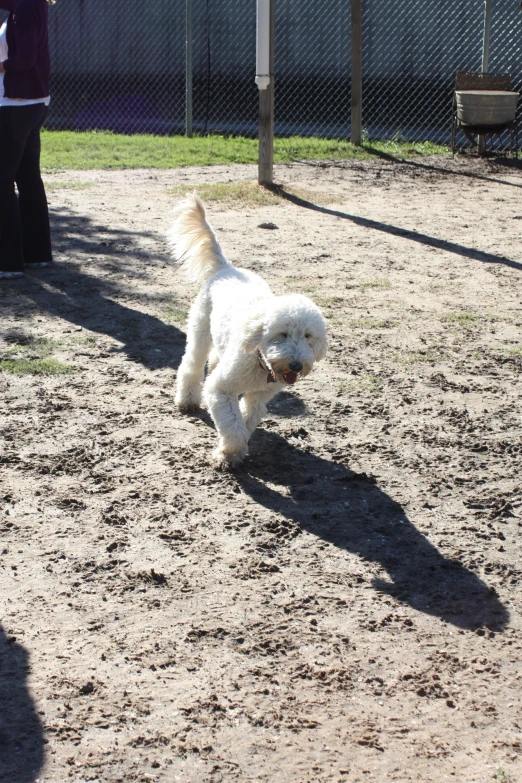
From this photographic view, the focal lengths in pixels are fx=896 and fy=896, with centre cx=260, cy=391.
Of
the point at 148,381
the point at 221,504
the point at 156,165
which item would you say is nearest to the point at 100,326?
the point at 148,381

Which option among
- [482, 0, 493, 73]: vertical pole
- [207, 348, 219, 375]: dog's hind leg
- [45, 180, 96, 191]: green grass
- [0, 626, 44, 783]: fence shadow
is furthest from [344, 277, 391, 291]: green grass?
[482, 0, 493, 73]: vertical pole

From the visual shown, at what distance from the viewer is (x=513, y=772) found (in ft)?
7.86

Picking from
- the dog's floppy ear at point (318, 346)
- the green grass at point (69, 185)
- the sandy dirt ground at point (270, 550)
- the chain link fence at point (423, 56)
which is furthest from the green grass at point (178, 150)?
the dog's floppy ear at point (318, 346)

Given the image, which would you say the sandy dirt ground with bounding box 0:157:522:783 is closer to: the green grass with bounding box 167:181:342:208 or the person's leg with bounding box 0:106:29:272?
the person's leg with bounding box 0:106:29:272

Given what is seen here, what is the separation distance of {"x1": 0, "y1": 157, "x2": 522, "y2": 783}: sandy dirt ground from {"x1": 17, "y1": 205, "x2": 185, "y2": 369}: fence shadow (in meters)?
0.03

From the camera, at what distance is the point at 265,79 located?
9578 mm

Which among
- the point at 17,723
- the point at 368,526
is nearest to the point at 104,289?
the point at 368,526

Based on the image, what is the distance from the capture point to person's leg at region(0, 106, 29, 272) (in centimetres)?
643

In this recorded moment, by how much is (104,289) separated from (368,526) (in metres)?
3.76

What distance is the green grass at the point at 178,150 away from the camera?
11680mm

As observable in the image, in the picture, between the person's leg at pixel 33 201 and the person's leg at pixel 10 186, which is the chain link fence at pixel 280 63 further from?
the person's leg at pixel 10 186

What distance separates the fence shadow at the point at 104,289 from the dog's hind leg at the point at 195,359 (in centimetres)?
65

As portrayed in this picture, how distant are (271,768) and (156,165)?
396 inches

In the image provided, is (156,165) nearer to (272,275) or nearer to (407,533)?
(272,275)
